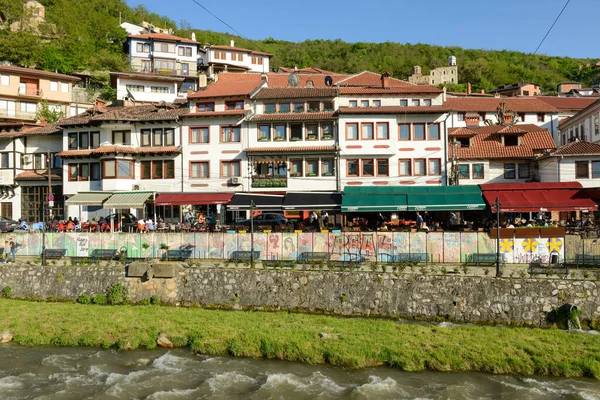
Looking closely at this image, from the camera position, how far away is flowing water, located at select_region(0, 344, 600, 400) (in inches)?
610

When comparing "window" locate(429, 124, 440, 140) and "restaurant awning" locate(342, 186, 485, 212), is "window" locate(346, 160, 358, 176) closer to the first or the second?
"restaurant awning" locate(342, 186, 485, 212)

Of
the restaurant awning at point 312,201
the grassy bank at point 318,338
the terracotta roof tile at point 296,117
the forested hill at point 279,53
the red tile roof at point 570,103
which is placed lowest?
the grassy bank at point 318,338

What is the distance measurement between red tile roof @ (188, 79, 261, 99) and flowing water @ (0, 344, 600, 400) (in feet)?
96.6

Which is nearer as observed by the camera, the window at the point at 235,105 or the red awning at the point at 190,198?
the red awning at the point at 190,198

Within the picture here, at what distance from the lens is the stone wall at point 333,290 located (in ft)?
70.6

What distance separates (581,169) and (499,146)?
7055mm

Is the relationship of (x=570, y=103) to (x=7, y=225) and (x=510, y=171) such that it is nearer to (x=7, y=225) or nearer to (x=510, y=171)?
(x=510, y=171)

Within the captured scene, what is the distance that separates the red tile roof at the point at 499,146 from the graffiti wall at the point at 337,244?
16.3 m

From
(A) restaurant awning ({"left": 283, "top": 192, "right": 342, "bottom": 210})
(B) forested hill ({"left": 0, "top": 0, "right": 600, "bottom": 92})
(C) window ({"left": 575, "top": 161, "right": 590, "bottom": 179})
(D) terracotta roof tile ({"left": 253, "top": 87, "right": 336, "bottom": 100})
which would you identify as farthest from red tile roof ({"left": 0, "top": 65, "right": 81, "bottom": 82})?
(C) window ({"left": 575, "top": 161, "right": 590, "bottom": 179})

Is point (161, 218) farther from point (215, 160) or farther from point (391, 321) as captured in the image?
point (391, 321)

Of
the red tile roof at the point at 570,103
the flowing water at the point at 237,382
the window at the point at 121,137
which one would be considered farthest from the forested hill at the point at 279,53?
the flowing water at the point at 237,382

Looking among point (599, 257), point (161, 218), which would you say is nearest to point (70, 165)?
Answer: point (161, 218)

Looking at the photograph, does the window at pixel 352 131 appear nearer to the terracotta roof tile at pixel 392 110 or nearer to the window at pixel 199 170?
the terracotta roof tile at pixel 392 110

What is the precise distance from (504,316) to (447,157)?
23084 mm
